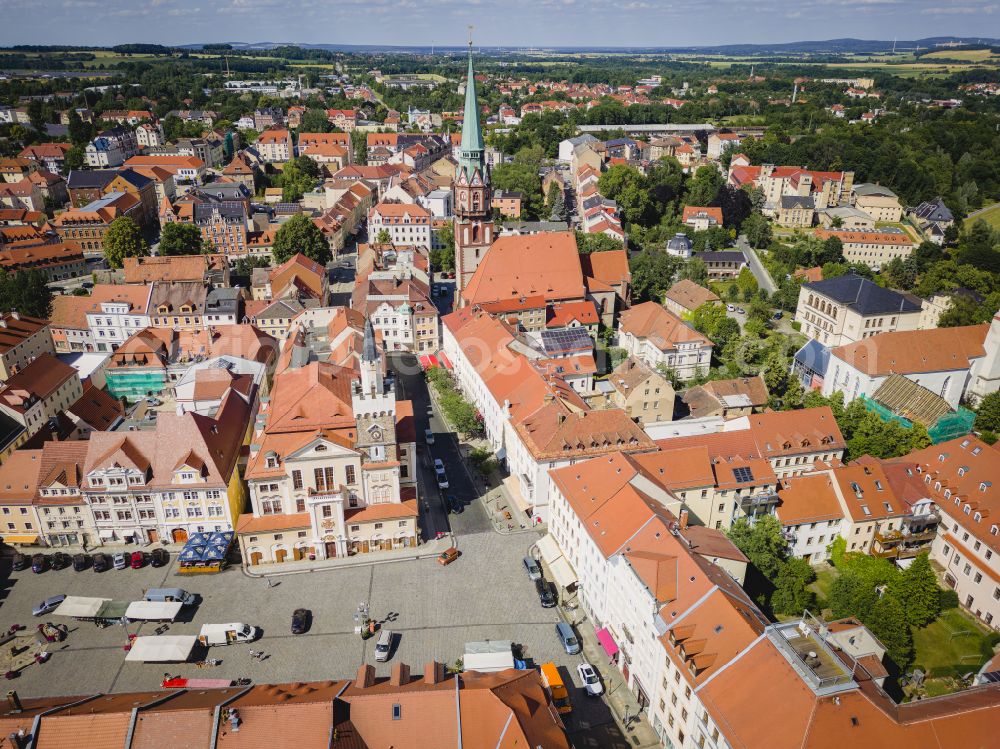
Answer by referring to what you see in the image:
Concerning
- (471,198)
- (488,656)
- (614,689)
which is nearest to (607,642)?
(614,689)

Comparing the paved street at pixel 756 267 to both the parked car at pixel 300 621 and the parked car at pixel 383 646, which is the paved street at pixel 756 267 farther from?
the parked car at pixel 300 621

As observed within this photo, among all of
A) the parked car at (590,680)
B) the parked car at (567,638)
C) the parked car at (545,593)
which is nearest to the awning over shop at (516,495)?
the parked car at (545,593)

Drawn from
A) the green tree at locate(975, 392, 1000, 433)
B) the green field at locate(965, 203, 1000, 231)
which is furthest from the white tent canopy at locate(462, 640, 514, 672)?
the green field at locate(965, 203, 1000, 231)

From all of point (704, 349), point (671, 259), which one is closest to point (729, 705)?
point (704, 349)

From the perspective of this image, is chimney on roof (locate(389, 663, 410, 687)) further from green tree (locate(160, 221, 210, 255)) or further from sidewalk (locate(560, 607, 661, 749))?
green tree (locate(160, 221, 210, 255))

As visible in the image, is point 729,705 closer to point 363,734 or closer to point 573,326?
point 363,734
